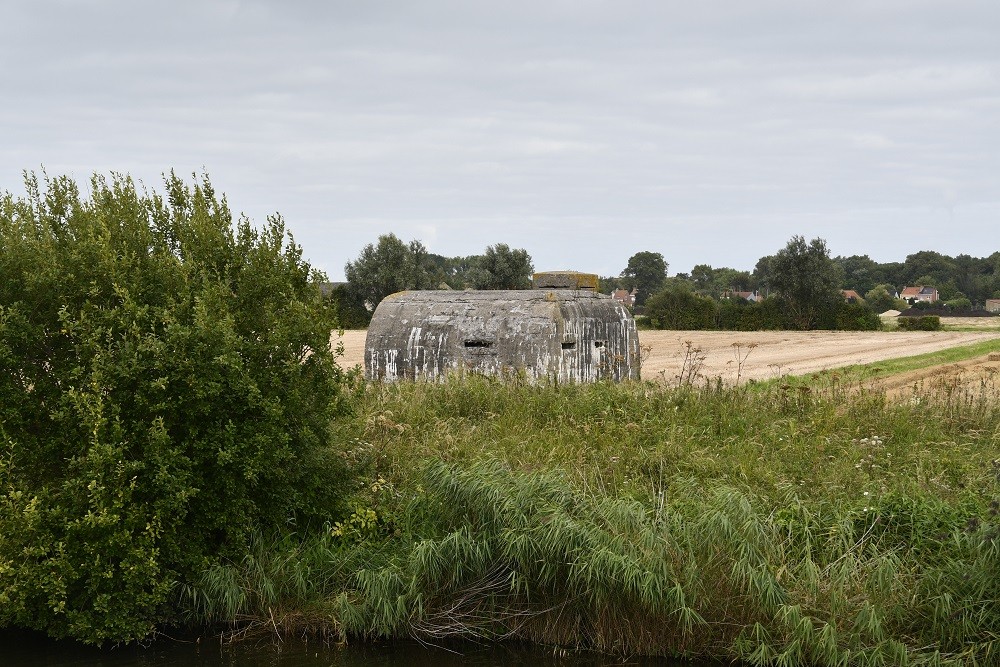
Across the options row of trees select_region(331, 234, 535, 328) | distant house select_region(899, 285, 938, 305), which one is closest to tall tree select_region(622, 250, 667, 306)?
distant house select_region(899, 285, 938, 305)

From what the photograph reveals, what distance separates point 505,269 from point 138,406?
48024 millimetres

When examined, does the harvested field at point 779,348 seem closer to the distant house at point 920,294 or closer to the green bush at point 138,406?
the green bush at point 138,406

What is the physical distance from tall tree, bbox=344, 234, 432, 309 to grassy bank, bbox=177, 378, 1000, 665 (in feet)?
152

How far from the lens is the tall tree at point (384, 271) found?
5672 cm

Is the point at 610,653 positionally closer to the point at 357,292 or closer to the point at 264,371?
the point at 264,371

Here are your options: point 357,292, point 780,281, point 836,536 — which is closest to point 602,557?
point 836,536

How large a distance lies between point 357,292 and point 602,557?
5111 cm

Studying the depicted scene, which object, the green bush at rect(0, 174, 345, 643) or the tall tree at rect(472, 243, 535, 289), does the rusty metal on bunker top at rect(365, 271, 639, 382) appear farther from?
the tall tree at rect(472, 243, 535, 289)

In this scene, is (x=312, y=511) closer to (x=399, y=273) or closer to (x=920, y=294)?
(x=399, y=273)

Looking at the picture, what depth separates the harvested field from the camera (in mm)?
27094

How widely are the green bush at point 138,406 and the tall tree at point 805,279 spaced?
45408 mm

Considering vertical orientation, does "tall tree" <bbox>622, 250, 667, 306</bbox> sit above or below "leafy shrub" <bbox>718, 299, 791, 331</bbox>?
above

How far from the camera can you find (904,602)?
731 cm

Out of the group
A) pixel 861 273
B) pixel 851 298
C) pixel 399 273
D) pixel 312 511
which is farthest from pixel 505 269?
pixel 861 273
